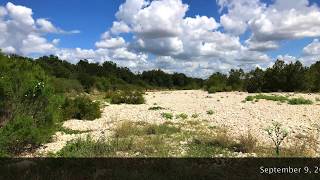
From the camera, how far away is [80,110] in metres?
22.1

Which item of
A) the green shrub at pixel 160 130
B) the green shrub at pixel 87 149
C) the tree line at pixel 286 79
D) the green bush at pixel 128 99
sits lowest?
the green shrub at pixel 87 149

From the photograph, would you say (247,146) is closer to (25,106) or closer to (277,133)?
(277,133)

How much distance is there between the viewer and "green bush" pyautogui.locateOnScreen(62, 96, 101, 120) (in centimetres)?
2158

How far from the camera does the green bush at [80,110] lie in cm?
2158

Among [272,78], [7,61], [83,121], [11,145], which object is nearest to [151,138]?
[11,145]

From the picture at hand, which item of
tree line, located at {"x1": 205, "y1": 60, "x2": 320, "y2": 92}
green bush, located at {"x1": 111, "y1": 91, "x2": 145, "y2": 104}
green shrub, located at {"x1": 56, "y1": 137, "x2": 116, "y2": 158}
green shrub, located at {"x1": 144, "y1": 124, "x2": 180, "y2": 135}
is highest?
tree line, located at {"x1": 205, "y1": 60, "x2": 320, "y2": 92}

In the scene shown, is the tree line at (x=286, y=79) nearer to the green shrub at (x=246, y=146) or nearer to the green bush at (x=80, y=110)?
the green bush at (x=80, y=110)

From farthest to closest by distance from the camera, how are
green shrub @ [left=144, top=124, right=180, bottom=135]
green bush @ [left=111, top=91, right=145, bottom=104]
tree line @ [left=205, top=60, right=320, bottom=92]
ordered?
tree line @ [left=205, top=60, right=320, bottom=92] → green bush @ [left=111, top=91, right=145, bottom=104] → green shrub @ [left=144, top=124, right=180, bottom=135]

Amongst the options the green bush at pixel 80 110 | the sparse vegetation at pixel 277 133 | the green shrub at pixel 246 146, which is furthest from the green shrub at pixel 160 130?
the green bush at pixel 80 110

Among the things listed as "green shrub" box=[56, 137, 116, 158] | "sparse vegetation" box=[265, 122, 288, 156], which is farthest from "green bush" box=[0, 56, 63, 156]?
"sparse vegetation" box=[265, 122, 288, 156]

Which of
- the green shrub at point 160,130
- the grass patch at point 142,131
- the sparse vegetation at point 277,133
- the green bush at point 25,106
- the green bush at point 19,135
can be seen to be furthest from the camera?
the green shrub at point 160,130

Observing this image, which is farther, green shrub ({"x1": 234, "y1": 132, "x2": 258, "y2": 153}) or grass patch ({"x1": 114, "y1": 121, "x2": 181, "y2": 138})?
grass patch ({"x1": 114, "y1": 121, "x2": 181, "y2": 138})

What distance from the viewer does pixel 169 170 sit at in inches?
360

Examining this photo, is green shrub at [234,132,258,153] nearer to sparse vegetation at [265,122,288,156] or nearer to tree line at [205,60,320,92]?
sparse vegetation at [265,122,288,156]
